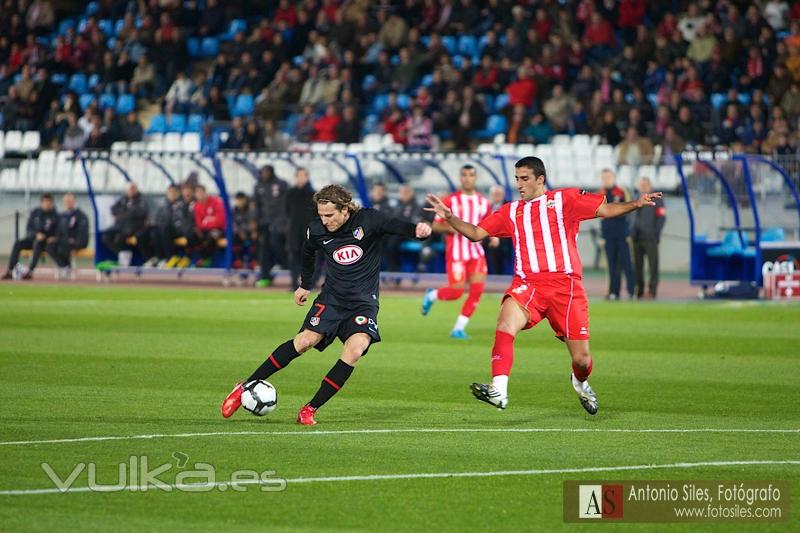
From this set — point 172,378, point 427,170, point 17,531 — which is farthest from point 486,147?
point 17,531

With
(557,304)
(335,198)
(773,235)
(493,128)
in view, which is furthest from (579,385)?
(493,128)

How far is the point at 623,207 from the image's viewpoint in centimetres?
1098

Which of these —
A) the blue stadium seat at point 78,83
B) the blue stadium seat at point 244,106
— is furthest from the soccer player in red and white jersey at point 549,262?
the blue stadium seat at point 78,83

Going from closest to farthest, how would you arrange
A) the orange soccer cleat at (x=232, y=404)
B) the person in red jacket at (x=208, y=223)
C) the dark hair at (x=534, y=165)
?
the orange soccer cleat at (x=232, y=404)
the dark hair at (x=534, y=165)
the person in red jacket at (x=208, y=223)

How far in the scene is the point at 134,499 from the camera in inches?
305

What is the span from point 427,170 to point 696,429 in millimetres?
18511

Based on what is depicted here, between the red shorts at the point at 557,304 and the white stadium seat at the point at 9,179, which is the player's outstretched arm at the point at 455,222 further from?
the white stadium seat at the point at 9,179

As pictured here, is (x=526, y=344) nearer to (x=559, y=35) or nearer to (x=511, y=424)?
(x=511, y=424)

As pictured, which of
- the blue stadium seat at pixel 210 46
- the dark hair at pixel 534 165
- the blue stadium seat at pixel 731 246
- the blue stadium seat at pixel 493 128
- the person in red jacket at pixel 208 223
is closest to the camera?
the dark hair at pixel 534 165

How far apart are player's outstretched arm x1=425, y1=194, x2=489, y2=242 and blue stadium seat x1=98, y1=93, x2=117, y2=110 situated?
1084 inches

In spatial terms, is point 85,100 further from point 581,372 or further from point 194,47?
point 581,372

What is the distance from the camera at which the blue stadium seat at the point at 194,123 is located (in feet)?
118

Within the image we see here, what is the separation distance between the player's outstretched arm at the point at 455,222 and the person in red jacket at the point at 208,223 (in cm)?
1783

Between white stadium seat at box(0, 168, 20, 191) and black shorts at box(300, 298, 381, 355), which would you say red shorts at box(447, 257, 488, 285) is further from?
white stadium seat at box(0, 168, 20, 191)
